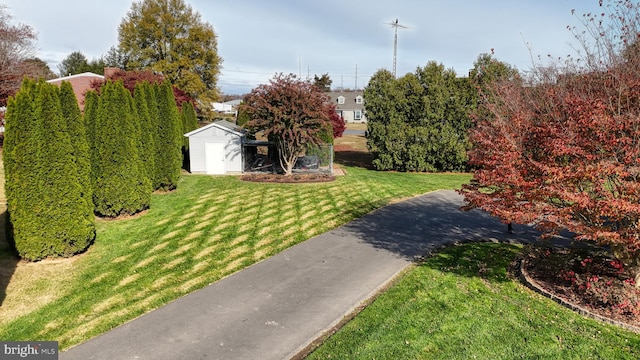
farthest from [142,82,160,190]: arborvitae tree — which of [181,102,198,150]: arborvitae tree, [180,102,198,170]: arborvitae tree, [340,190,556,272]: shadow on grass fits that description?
[340,190,556,272]: shadow on grass

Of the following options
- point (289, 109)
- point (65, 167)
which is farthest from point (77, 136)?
point (289, 109)

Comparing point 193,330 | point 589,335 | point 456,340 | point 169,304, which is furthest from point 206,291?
point 589,335

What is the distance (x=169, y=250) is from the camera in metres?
10.0

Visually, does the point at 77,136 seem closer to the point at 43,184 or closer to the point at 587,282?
the point at 43,184

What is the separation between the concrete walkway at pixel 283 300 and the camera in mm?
5941

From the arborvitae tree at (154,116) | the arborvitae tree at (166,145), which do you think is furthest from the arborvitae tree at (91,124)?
the arborvitae tree at (166,145)

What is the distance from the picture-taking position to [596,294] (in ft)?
22.1

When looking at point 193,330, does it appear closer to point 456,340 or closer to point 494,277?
point 456,340

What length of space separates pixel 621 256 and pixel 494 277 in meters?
2.25

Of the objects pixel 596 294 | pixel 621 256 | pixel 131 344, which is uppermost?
pixel 621 256

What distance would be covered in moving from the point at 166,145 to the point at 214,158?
4.52 m

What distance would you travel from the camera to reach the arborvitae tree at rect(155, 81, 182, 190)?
625 inches

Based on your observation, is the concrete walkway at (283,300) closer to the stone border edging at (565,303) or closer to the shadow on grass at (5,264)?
the stone border edging at (565,303)

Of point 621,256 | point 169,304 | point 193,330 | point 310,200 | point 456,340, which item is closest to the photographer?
point 456,340
